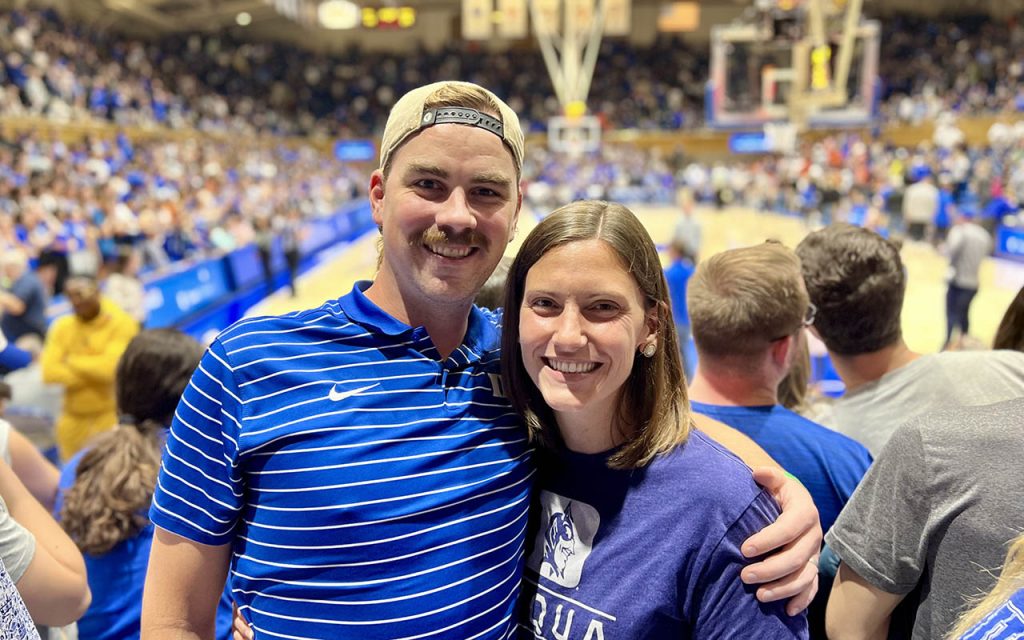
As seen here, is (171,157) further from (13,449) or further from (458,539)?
(458,539)

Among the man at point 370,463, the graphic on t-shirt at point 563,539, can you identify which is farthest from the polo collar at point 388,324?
the graphic on t-shirt at point 563,539

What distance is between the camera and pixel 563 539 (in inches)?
57.6

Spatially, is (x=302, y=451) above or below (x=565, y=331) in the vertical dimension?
below

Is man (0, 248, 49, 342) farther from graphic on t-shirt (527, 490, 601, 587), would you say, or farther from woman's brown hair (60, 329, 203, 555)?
graphic on t-shirt (527, 490, 601, 587)

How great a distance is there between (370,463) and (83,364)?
367cm

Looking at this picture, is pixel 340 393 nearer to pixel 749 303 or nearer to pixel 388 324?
pixel 388 324

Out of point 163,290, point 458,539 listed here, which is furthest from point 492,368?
point 163,290

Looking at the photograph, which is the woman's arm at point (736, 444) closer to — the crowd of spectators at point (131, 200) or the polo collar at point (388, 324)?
the polo collar at point (388, 324)

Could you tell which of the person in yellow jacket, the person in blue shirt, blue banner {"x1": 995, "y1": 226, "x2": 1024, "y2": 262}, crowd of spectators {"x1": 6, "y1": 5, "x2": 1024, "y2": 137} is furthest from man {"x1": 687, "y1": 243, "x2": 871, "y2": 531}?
crowd of spectators {"x1": 6, "y1": 5, "x2": 1024, "y2": 137}

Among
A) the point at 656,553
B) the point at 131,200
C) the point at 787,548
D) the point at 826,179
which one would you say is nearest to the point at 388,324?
the point at 656,553

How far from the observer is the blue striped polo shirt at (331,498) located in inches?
53.3

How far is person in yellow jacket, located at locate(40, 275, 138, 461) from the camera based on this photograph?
430 centimetres

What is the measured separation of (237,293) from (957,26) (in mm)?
33077

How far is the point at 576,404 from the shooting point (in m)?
1.39
